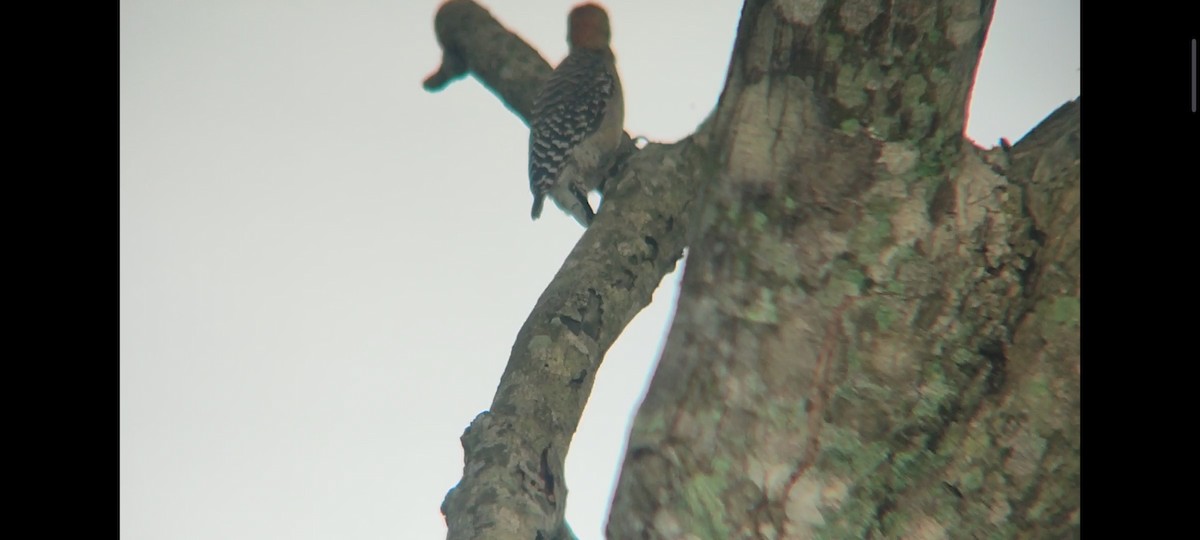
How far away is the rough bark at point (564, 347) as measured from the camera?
5.93ft

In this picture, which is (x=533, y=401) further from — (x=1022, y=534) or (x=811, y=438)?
(x=1022, y=534)

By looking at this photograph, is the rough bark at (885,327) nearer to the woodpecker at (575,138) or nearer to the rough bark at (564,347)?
the rough bark at (564,347)

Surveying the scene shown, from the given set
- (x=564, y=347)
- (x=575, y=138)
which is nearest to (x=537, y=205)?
(x=575, y=138)

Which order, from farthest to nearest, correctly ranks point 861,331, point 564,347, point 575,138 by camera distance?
point 575,138 → point 564,347 → point 861,331

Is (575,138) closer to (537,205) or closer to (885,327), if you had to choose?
(537,205)

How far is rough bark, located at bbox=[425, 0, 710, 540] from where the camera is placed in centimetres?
181

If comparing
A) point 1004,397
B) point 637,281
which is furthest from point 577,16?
point 1004,397

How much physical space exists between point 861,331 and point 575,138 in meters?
3.26

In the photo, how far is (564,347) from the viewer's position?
2.16 meters

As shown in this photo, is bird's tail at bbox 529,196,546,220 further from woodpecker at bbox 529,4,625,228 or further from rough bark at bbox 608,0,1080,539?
rough bark at bbox 608,0,1080,539

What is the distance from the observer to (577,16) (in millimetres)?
5809

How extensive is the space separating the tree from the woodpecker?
9.13ft

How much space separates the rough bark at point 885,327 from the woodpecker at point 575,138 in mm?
2809

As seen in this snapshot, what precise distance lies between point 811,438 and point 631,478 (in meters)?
0.36
